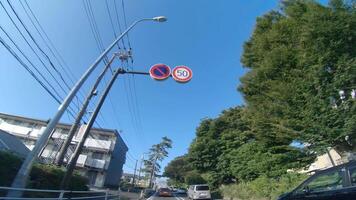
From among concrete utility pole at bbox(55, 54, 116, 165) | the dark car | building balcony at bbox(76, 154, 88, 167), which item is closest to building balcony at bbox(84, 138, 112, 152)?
building balcony at bbox(76, 154, 88, 167)

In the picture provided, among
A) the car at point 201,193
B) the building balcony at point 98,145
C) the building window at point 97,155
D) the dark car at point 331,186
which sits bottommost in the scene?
the dark car at point 331,186

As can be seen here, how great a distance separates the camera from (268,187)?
20125 mm

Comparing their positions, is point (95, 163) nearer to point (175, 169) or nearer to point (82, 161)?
point (82, 161)

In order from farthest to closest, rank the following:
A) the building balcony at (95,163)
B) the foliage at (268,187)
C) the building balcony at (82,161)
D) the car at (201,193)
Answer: the building balcony at (95,163)
the building balcony at (82,161)
the car at (201,193)
the foliage at (268,187)

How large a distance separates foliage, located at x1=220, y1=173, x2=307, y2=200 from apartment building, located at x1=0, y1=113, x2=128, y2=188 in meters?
23.8

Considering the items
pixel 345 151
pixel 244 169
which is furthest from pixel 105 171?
pixel 345 151

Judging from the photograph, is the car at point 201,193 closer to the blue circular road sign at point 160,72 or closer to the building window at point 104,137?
the building window at point 104,137

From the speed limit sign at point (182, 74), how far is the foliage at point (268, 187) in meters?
10.8

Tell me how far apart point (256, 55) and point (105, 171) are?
31.0 metres

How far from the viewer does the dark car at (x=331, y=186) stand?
6.47 metres

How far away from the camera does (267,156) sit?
22.3m

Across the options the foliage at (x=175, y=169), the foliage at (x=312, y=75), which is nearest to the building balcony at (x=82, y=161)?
the foliage at (x=312, y=75)

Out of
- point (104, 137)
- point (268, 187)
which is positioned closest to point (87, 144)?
point (104, 137)

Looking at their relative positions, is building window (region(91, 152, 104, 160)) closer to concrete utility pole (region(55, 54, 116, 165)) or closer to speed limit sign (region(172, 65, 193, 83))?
concrete utility pole (region(55, 54, 116, 165))
